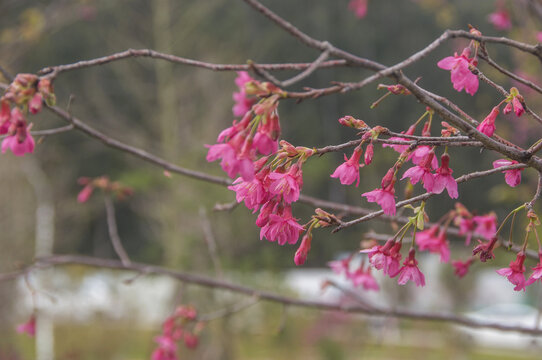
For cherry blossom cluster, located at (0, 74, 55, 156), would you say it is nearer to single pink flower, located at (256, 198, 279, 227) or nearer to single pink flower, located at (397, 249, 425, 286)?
single pink flower, located at (256, 198, 279, 227)

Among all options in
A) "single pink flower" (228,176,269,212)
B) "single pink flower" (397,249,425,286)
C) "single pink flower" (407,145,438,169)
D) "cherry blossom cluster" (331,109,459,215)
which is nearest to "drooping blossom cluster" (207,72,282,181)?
"single pink flower" (228,176,269,212)

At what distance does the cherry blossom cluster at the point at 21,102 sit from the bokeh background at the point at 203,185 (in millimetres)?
2914

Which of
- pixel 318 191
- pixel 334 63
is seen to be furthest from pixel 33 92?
pixel 318 191

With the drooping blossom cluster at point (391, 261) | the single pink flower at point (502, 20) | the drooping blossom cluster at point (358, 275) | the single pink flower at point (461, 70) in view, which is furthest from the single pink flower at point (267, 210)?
the single pink flower at point (502, 20)

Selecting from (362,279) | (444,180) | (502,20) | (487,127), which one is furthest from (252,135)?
(502,20)

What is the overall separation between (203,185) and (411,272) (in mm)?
9854

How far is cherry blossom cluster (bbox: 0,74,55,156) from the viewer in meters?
0.87

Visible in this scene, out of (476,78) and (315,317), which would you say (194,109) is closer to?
(315,317)

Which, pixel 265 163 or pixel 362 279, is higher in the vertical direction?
pixel 265 163

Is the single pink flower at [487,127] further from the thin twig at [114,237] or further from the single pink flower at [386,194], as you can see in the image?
the thin twig at [114,237]

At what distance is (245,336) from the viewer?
1129 centimetres

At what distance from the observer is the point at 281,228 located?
39.3 inches

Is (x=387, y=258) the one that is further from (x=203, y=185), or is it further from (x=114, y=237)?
(x=203, y=185)

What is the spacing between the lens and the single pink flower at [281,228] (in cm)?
99
